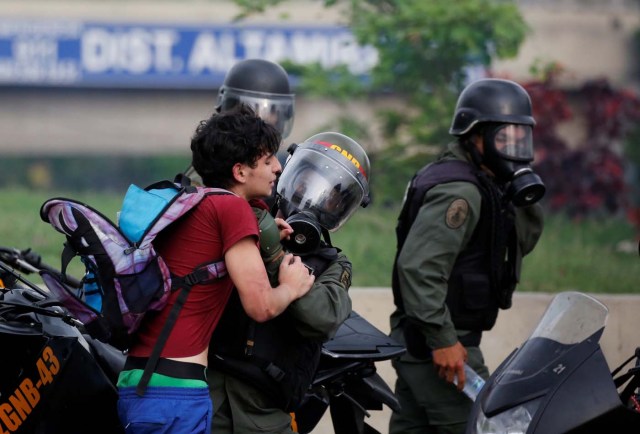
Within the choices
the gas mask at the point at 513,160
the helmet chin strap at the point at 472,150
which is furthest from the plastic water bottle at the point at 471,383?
the helmet chin strap at the point at 472,150

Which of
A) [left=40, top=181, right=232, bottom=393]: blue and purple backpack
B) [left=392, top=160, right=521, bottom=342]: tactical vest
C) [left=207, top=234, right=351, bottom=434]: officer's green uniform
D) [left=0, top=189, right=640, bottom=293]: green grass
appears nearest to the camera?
[left=40, top=181, right=232, bottom=393]: blue and purple backpack

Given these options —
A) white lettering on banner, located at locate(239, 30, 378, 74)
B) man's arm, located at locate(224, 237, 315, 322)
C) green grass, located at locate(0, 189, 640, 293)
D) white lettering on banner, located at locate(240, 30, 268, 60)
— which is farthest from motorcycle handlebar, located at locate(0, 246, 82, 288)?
white lettering on banner, located at locate(240, 30, 268, 60)

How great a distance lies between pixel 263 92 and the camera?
5.40 meters

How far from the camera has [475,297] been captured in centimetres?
470

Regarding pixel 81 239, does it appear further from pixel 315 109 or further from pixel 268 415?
pixel 315 109

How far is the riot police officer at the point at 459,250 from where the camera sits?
4.53 m

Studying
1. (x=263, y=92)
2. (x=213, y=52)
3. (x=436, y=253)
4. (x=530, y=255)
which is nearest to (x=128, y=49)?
(x=213, y=52)

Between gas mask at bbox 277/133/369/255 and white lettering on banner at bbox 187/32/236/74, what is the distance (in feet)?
36.4

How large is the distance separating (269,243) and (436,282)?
1276 millimetres

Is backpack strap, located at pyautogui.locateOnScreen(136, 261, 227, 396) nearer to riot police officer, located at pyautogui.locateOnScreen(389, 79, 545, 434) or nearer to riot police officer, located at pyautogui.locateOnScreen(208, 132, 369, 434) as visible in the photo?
riot police officer, located at pyautogui.locateOnScreen(208, 132, 369, 434)

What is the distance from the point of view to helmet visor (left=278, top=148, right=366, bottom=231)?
3.71 m

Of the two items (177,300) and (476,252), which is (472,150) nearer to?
(476,252)

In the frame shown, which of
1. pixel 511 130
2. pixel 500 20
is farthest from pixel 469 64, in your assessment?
pixel 511 130

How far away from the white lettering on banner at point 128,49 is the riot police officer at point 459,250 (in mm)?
10353
